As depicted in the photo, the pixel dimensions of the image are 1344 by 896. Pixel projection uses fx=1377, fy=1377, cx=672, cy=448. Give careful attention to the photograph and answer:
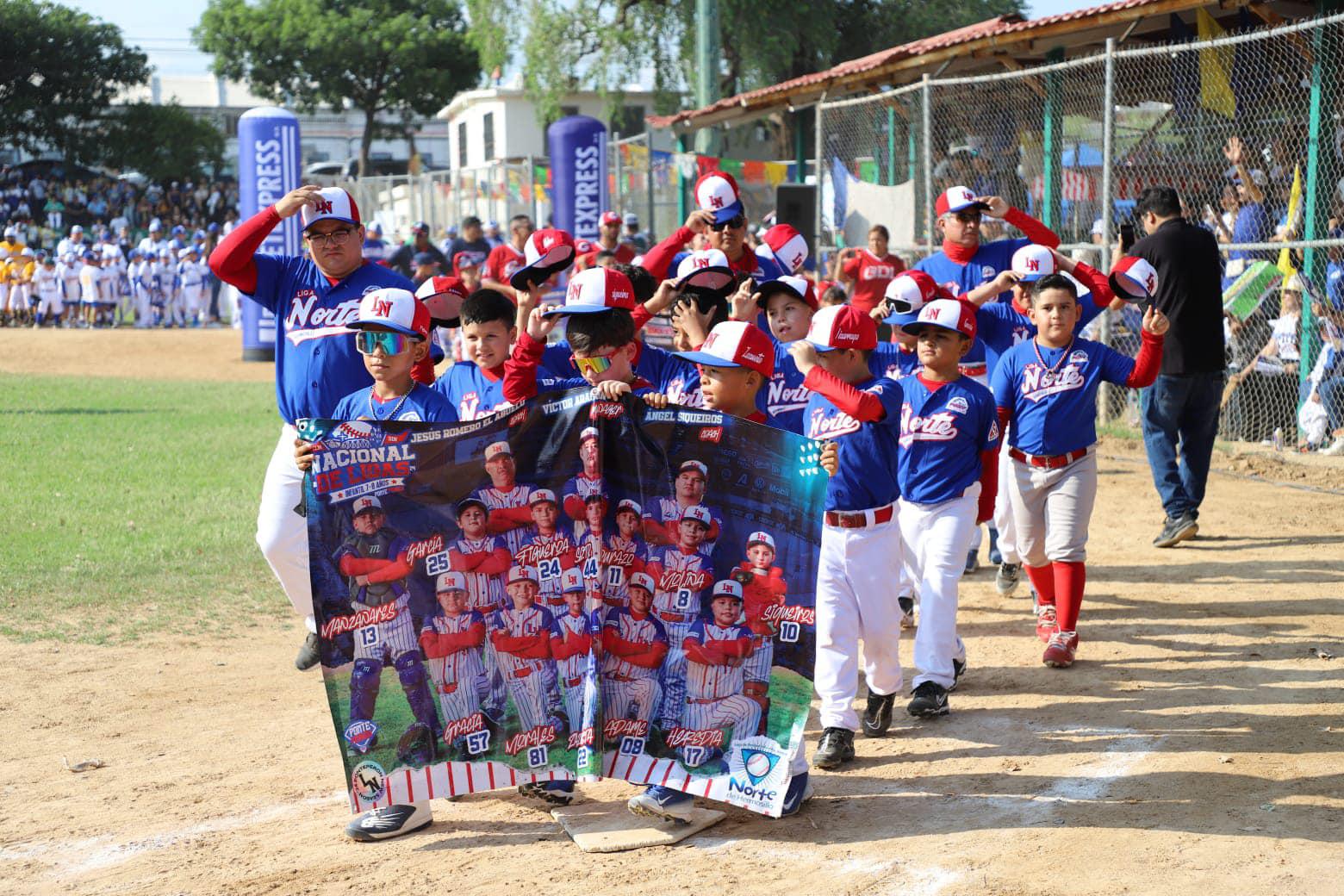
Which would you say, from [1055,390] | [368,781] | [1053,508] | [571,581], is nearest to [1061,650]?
[1053,508]

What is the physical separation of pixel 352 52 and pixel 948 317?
181 ft

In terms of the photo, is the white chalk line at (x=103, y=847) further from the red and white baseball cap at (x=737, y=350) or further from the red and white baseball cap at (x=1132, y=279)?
the red and white baseball cap at (x=1132, y=279)

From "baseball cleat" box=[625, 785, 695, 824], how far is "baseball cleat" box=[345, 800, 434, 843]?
721 mm

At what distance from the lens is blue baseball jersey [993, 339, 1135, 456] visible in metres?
6.58

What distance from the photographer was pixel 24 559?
8.92 metres

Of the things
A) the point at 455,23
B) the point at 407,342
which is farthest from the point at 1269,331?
the point at 455,23

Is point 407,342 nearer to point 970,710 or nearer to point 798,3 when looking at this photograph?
point 970,710

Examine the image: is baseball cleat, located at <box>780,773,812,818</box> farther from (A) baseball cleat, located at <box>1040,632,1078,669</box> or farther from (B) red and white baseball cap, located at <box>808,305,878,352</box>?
(A) baseball cleat, located at <box>1040,632,1078,669</box>

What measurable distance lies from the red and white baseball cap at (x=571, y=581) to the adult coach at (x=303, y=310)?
168 cm

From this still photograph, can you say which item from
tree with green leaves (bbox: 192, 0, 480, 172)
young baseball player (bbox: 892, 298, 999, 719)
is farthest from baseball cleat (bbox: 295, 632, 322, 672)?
tree with green leaves (bbox: 192, 0, 480, 172)

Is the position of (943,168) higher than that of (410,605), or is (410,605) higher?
(943,168)

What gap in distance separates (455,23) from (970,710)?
5871cm

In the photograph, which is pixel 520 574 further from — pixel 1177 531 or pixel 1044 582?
pixel 1177 531

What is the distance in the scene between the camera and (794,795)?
15.4ft
